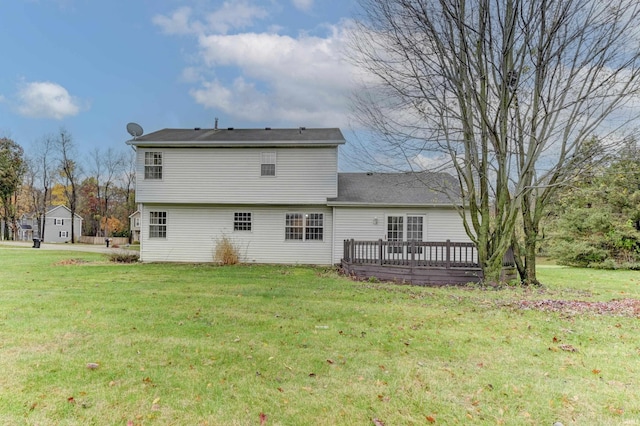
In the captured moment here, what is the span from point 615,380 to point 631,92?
31.6 feet

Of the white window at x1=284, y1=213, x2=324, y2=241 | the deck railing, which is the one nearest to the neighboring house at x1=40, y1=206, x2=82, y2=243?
the white window at x1=284, y1=213, x2=324, y2=241

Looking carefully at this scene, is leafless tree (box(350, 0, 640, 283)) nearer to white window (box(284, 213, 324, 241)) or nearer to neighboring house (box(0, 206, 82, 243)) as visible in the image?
white window (box(284, 213, 324, 241))

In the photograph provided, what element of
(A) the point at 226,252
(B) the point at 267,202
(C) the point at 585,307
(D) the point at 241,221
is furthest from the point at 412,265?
(D) the point at 241,221

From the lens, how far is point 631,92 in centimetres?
962

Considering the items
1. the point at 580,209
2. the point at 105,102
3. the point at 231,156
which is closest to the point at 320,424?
the point at 231,156

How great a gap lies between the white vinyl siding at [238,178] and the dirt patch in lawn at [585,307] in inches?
370

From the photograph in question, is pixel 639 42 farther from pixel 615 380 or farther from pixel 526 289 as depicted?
pixel 615 380

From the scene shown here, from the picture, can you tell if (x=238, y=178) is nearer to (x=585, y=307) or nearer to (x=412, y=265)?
(x=412, y=265)

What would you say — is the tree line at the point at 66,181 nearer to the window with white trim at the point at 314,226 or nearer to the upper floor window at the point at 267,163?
the upper floor window at the point at 267,163

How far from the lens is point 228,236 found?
16.0m

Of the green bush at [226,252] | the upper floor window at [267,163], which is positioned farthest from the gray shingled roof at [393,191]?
the green bush at [226,252]

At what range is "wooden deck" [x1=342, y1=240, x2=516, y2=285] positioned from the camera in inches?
427

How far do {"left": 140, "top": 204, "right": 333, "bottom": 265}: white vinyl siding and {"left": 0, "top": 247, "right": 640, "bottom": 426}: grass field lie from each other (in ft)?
26.6

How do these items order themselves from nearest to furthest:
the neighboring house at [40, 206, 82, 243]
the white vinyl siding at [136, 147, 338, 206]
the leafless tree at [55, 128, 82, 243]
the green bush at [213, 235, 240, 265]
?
1. the green bush at [213, 235, 240, 265]
2. the white vinyl siding at [136, 147, 338, 206]
3. the leafless tree at [55, 128, 82, 243]
4. the neighboring house at [40, 206, 82, 243]
